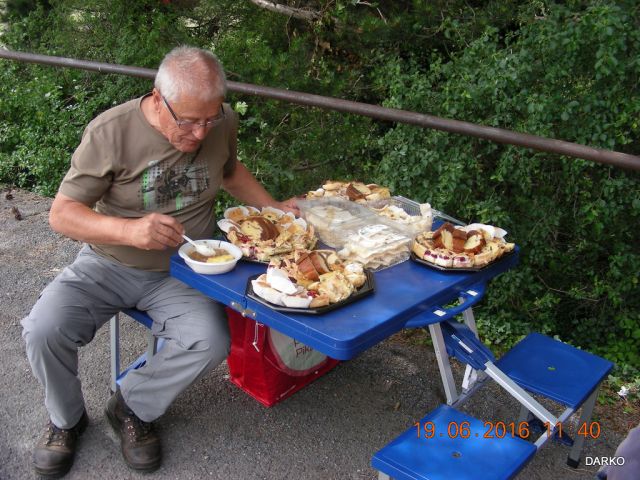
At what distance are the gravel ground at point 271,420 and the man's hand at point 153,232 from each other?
2.95 feet

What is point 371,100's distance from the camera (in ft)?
16.3

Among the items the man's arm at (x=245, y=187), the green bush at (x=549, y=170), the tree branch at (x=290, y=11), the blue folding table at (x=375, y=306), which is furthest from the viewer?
the tree branch at (x=290, y=11)

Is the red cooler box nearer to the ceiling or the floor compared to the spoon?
nearer to the floor

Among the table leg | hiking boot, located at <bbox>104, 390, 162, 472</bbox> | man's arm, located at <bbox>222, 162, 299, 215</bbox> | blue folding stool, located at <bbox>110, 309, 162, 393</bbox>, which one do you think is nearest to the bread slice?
the table leg

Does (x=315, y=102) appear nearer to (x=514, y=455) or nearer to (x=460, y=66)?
(x=460, y=66)

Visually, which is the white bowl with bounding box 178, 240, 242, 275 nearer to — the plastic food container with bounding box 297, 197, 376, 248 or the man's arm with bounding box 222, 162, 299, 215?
the plastic food container with bounding box 297, 197, 376, 248

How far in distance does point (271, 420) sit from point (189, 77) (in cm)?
146

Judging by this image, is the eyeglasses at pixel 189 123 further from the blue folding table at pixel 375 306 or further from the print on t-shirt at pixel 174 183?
the blue folding table at pixel 375 306

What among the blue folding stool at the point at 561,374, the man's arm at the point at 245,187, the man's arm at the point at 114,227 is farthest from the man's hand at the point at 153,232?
the blue folding stool at the point at 561,374

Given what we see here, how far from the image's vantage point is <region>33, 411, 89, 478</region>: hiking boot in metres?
2.39

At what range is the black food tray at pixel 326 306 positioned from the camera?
186 cm
